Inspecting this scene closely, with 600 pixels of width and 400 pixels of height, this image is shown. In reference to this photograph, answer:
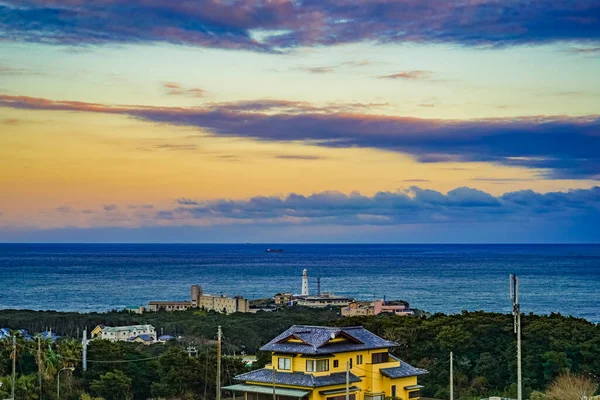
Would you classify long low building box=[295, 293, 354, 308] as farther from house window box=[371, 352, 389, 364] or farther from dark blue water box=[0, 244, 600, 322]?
house window box=[371, 352, 389, 364]

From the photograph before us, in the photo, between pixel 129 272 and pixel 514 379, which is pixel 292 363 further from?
pixel 129 272

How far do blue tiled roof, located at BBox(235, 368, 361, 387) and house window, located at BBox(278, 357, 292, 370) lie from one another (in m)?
0.24

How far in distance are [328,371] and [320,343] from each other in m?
1.13

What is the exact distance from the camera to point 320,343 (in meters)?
32.4

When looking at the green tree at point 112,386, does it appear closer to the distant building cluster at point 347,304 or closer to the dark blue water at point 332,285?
the distant building cluster at point 347,304

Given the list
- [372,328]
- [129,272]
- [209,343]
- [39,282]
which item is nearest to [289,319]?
[209,343]

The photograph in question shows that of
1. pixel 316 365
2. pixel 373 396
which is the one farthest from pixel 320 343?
pixel 373 396

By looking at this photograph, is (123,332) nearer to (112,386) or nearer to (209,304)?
(112,386)

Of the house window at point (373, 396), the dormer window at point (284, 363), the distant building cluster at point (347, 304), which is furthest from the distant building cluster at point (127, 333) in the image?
the house window at point (373, 396)

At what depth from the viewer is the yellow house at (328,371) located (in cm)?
3191

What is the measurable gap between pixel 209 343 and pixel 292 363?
23.5m

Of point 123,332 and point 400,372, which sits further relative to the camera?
point 123,332

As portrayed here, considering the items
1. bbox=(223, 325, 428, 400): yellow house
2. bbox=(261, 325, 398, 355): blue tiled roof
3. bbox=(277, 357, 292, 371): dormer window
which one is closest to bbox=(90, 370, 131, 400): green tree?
bbox=(223, 325, 428, 400): yellow house

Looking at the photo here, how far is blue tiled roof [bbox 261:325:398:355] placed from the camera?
106 ft
